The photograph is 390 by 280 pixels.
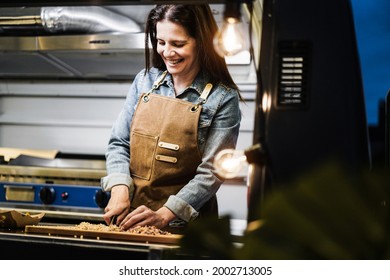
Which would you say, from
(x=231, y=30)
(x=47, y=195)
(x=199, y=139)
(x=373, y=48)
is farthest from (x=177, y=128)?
(x=47, y=195)

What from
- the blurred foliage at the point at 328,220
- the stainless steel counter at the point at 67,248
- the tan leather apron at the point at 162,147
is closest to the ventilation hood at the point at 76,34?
the tan leather apron at the point at 162,147

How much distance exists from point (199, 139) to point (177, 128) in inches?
3.9

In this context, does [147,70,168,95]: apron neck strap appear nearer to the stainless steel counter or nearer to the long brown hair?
the long brown hair

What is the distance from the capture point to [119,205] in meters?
2.03

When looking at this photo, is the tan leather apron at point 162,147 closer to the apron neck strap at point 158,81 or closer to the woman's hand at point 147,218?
the apron neck strap at point 158,81

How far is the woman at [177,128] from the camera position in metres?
2.00

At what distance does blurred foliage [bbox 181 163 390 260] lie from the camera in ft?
1.42

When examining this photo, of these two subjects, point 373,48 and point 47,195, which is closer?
point 373,48

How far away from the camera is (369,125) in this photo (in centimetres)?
158

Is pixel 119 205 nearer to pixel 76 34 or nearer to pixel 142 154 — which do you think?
pixel 142 154

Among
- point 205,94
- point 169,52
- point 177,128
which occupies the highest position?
point 169,52

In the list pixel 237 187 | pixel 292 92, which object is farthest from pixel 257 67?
pixel 237 187

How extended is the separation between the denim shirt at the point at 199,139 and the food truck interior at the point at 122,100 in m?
0.18

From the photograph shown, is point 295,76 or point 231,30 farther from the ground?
point 231,30
